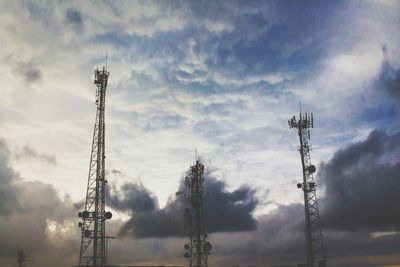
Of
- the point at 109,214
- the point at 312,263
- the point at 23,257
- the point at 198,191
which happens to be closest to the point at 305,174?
the point at 312,263

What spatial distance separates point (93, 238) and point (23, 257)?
13617 mm

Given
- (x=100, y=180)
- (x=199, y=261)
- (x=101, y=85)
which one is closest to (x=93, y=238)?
(x=100, y=180)

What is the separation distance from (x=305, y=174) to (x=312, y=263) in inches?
567

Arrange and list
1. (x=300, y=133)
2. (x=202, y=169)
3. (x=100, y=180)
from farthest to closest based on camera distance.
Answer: (x=202, y=169)
(x=300, y=133)
(x=100, y=180)

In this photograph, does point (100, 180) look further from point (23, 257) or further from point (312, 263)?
point (312, 263)

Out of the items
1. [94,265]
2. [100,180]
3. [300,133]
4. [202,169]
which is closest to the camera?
[94,265]

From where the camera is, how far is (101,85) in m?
75.5

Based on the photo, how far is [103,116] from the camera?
7500 cm

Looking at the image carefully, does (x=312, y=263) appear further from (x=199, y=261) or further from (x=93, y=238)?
(x=93, y=238)

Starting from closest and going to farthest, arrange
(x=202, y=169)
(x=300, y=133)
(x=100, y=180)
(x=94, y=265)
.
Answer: (x=94, y=265), (x=100, y=180), (x=300, y=133), (x=202, y=169)

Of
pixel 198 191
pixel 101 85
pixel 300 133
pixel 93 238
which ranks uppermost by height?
pixel 101 85

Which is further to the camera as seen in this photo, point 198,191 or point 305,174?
point 198,191

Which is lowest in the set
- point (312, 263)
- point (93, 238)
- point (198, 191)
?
point (312, 263)

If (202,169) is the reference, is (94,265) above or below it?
below
